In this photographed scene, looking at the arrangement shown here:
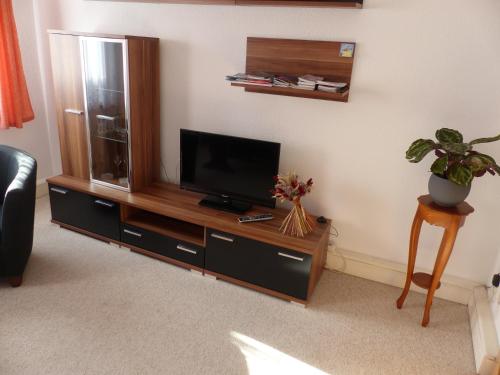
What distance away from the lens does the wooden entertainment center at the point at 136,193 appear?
101 inches

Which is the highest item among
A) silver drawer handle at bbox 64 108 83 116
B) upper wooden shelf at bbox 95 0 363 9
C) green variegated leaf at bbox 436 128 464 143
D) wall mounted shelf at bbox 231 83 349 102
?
upper wooden shelf at bbox 95 0 363 9

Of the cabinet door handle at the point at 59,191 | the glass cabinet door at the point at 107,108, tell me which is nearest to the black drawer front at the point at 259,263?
the glass cabinet door at the point at 107,108

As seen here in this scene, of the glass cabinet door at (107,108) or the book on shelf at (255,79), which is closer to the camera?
the book on shelf at (255,79)

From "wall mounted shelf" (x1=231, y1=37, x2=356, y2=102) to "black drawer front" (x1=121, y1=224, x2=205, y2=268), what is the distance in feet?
3.89

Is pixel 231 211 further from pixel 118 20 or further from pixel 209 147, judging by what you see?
pixel 118 20

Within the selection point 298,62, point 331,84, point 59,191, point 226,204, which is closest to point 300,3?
point 298,62

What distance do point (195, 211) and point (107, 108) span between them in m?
1.12

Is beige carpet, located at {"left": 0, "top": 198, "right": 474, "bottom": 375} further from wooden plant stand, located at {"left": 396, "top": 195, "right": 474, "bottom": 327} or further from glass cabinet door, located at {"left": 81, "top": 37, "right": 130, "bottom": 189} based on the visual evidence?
glass cabinet door, located at {"left": 81, "top": 37, "right": 130, "bottom": 189}

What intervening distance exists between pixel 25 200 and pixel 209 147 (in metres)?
1.23

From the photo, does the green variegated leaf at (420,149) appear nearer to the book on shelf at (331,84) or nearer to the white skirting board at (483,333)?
the book on shelf at (331,84)

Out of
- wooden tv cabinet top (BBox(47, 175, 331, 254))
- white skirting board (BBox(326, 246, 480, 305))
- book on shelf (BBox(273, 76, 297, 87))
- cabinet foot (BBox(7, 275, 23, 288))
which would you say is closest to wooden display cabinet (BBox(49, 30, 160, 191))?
wooden tv cabinet top (BBox(47, 175, 331, 254))

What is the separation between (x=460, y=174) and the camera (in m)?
2.03

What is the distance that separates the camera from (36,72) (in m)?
3.62

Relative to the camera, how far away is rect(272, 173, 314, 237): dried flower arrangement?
2506mm
